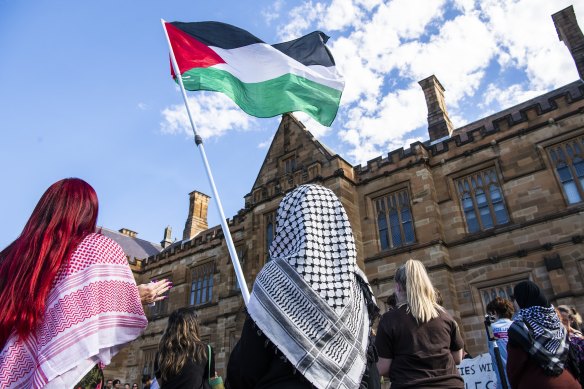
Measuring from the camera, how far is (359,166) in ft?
52.2

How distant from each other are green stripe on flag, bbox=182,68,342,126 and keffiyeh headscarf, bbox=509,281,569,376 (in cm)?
426

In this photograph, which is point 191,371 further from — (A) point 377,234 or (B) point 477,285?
(A) point 377,234

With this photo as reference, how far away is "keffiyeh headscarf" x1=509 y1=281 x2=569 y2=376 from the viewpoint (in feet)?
10.3

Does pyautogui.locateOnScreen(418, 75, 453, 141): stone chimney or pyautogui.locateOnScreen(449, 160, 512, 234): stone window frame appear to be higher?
pyautogui.locateOnScreen(418, 75, 453, 141): stone chimney

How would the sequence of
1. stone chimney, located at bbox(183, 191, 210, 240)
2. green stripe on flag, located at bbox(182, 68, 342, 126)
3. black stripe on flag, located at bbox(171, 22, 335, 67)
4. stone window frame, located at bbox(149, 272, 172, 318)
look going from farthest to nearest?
1. stone chimney, located at bbox(183, 191, 210, 240)
2. stone window frame, located at bbox(149, 272, 172, 318)
3. black stripe on flag, located at bbox(171, 22, 335, 67)
4. green stripe on flag, located at bbox(182, 68, 342, 126)

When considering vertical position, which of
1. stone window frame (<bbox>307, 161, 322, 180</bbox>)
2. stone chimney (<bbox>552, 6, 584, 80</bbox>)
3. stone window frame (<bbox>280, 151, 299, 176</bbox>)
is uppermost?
stone chimney (<bbox>552, 6, 584, 80</bbox>)

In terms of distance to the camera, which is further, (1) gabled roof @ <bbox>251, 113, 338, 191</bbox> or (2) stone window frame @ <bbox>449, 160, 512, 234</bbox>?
(1) gabled roof @ <bbox>251, 113, 338, 191</bbox>

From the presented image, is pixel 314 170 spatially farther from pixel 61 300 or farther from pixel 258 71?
pixel 61 300

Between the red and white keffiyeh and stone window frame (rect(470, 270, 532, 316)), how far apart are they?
1181 centimetres

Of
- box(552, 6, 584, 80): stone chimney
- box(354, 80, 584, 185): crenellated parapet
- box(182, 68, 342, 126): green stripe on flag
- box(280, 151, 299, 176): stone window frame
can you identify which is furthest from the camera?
box(280, 151, 299, 176): stone window frame

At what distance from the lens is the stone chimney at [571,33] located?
14.8 meters

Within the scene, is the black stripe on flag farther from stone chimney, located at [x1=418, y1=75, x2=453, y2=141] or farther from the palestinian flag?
stone chimney, located at [x1=418, y1=75, x2=453, y2=141]

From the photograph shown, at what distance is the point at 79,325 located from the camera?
180 centimetres

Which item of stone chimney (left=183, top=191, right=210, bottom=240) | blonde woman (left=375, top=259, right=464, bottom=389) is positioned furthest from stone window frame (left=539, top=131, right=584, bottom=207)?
stone chimney (left=183, top=191, right=210, bottom=240)
